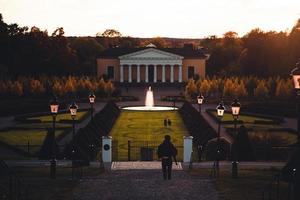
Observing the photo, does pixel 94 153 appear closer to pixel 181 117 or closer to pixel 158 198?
pixel 158 198

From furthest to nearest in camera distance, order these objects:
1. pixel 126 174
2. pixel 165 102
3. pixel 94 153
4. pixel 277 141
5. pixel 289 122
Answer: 1. pixel 165 102
2. pixel 289 122
3. pixel 277 141
4. pixel 94 153
5. pixel 126 174

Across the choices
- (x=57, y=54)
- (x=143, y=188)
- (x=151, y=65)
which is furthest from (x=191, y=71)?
(x=143, y=188)

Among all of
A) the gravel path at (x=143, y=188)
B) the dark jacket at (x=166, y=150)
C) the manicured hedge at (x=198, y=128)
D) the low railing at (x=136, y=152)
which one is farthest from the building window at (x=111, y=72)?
the dark jacket at (x=166, y=150)

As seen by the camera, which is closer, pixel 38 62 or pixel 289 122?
pixel 289 122

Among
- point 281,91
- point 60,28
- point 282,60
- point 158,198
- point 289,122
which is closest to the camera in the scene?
point 158,198

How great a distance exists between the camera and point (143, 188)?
18.0m

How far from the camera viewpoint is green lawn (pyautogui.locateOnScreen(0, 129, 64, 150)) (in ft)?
123

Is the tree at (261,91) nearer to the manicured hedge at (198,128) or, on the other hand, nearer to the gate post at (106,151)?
the manicured hedge at (198,128)

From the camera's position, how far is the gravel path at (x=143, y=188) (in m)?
16.8

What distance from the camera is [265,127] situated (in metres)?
46.5

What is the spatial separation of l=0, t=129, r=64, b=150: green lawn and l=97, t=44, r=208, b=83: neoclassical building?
3106 inches

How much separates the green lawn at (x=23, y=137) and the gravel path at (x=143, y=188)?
55.6 feet

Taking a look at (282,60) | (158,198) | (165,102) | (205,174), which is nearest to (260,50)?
(282,60)

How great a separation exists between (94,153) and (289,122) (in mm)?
25205
